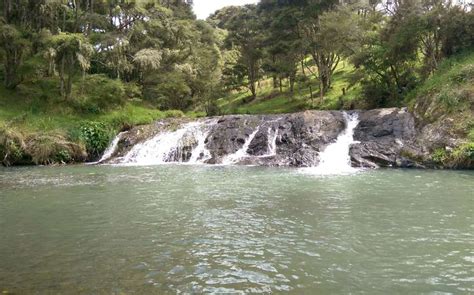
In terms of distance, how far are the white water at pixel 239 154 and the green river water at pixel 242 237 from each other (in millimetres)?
7712

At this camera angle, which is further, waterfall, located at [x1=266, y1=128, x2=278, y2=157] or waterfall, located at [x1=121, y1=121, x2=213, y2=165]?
waterfall, located at [x1=121, y1=121, x2=213, y2=165]

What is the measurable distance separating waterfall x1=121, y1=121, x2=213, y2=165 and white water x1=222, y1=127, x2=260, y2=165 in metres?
1.45

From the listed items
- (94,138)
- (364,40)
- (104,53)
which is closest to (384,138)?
(364,40)

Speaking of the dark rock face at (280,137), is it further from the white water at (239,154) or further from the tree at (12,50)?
the tree at (12,50)

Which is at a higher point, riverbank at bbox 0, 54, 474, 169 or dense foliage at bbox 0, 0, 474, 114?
dense foliage at bbox 0, 0, 474, 114

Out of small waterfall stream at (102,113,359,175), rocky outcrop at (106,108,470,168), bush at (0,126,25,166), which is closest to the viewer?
rocky outcrop at (106,108,470,168)

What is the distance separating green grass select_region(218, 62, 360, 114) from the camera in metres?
36.2

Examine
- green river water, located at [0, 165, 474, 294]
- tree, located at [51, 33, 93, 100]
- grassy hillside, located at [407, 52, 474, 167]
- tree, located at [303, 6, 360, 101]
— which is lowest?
green river water, located at [0, 165, 474, 294]

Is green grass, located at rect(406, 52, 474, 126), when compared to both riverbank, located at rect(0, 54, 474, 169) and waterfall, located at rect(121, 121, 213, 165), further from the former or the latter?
waterfall, located at rect(121, 121, 213, 165)

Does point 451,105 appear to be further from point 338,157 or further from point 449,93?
point 338,157

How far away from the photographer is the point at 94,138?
2766 cm

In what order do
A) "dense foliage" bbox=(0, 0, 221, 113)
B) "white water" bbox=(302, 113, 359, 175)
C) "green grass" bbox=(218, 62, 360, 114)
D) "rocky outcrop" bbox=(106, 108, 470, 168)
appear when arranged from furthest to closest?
"green grass" bbox=(218, 62, 360, 114) → "dense foliage" bbox=(0, 0, 221, 113) → "rocky outcrop" bbox=(106, 108, 470, 168) → "white water" bbox=(302, 113, 359, 175)

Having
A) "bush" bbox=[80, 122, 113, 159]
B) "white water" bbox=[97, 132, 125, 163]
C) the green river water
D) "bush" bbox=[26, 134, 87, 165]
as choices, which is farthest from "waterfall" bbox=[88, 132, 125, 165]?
the green river water

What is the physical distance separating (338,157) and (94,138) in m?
15.7
